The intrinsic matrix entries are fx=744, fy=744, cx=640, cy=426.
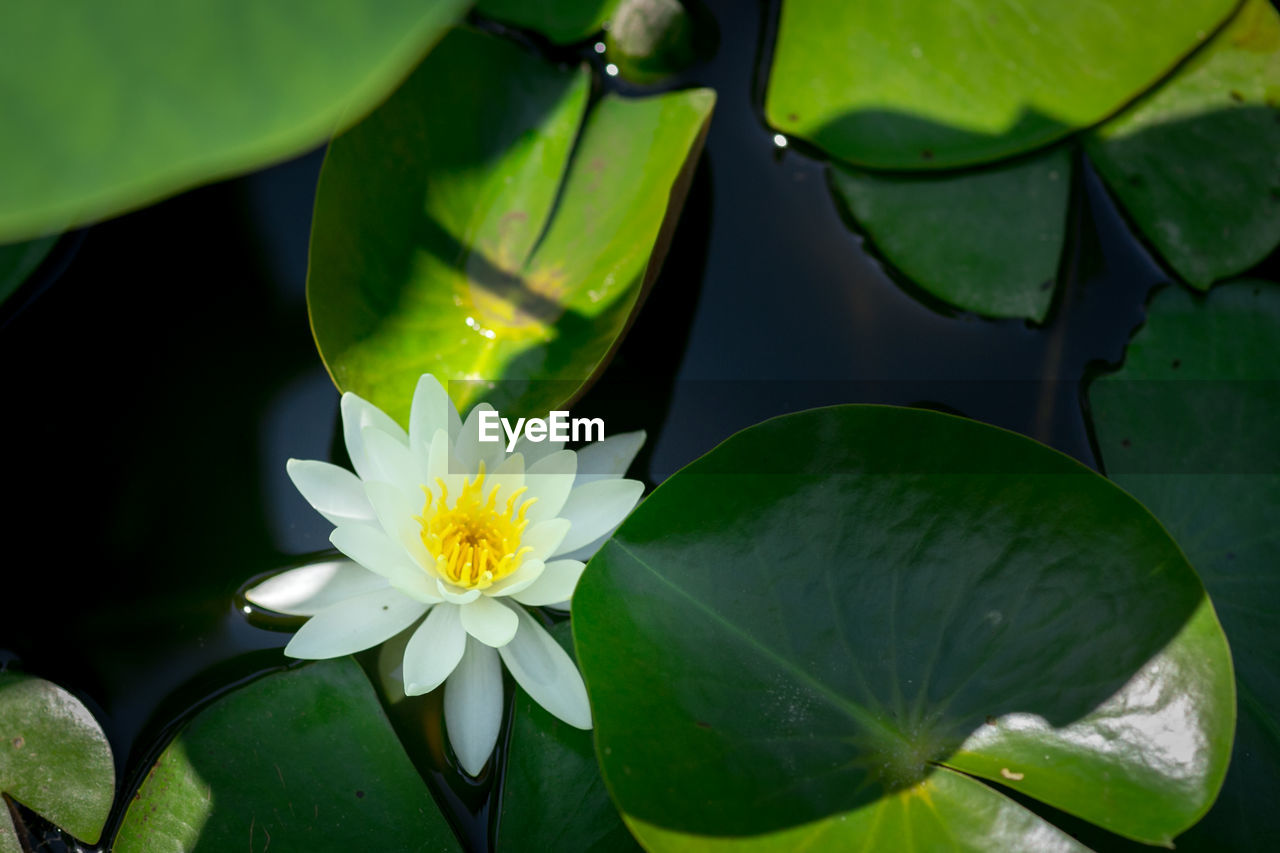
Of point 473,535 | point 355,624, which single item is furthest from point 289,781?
point 473,535

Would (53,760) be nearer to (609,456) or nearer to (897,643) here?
(609,456)

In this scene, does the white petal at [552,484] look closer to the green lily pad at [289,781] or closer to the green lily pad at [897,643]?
the green lily pad at [897,643]

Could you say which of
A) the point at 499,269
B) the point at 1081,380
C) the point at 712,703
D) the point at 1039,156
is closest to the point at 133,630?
the point at 499,269

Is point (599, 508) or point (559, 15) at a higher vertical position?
point (559, 15)

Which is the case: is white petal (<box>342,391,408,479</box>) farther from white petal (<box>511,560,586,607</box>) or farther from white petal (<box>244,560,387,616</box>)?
white petal (<box>511,560,586,607</box>)

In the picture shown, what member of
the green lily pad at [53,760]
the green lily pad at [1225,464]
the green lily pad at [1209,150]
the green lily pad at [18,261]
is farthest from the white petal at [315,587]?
the green lily pad at [1209,150]

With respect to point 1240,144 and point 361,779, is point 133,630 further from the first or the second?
point 1240,144

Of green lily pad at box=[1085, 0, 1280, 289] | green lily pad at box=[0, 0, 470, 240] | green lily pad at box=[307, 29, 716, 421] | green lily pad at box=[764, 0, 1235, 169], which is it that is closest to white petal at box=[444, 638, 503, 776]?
green lily pad at box=[307, 29, 716, 421]
